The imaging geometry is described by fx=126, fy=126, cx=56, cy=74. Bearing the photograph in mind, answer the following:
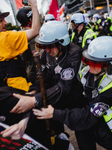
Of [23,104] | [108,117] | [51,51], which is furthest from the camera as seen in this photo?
[51,51]

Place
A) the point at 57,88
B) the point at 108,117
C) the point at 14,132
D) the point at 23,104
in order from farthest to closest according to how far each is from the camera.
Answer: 1. the point at 57,88
2. the point at 108,117
3. the point at 23,104
4. the point at 14,132

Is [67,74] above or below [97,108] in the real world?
above

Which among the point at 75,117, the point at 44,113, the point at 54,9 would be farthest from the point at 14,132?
the point at 54,9

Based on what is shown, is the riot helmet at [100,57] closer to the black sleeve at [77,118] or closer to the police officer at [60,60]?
the police officer at [60,60]

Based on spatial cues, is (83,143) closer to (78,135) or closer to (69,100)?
(78,135)

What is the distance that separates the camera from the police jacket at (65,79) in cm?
160

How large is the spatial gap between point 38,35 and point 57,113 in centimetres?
120

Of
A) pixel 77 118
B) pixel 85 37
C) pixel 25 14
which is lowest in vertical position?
pixel 77 118

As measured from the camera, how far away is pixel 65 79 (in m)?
1.71

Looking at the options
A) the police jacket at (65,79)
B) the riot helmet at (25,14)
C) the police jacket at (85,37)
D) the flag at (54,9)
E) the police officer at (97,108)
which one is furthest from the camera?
the flag at (54,9)

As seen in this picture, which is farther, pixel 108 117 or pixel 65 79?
pixel 65 79

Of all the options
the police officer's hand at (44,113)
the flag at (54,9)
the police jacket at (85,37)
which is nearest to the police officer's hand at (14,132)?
the police officer's hand at (44,113)

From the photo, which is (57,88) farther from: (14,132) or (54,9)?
(54,9)

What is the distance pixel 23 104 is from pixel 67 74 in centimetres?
73
